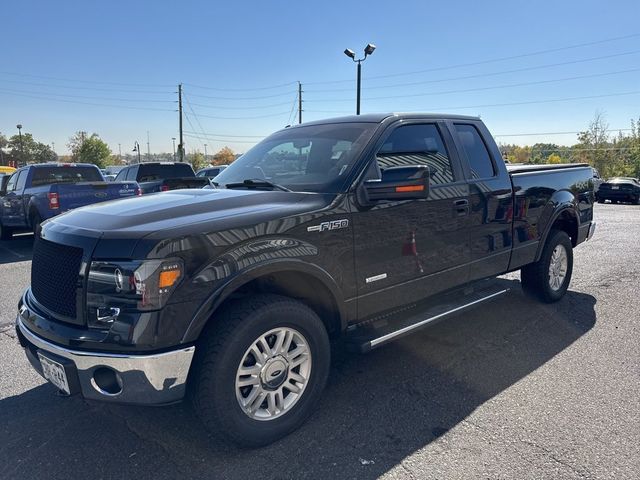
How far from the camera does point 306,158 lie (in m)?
3.60

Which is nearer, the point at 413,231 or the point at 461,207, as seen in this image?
the point at 413,231

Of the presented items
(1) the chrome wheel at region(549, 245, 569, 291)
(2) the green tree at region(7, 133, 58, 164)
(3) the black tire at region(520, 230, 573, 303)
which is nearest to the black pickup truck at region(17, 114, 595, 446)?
(3) the black tire at region(520, 230, 573, 303)

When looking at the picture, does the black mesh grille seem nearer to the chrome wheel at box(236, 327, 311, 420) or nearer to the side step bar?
the chrome wheel at box(236, 327, 311, 420)

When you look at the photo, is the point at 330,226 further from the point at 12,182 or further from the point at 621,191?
the point at 621,191

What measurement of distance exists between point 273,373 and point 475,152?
2829 mm

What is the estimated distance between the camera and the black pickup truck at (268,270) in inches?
91.6

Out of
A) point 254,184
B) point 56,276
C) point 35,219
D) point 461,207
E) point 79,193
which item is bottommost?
point 35,219

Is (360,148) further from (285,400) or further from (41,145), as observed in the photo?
(41,145)

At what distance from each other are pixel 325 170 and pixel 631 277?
573cm

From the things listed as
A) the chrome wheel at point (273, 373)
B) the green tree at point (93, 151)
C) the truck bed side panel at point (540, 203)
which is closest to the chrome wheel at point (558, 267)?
the truck bed side panel at point (540, 203)

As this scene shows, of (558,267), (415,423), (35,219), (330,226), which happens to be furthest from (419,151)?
(35,219)

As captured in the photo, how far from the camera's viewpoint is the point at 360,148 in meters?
3.30

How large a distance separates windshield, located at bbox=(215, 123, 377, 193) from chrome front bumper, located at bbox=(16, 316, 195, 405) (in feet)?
4.71

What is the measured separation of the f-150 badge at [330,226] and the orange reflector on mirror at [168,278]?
0.85 m
